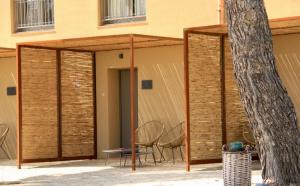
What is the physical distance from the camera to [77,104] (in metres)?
19.9

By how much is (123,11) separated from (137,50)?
1.10 metres

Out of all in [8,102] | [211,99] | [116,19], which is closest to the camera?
[211,99]

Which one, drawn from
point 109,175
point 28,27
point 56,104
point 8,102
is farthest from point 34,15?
point 109,175

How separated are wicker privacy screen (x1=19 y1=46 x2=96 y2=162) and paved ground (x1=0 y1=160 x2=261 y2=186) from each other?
0.52m

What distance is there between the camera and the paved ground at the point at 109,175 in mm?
14617

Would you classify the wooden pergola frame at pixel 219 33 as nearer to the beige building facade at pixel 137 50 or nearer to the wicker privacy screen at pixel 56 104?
the beige building facade at pixel 137 50

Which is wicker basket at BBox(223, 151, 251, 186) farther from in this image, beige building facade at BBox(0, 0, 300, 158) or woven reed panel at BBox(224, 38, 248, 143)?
beige building facade at BBox(0, 0, 300, 158)

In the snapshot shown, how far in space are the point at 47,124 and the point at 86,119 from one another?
4.12ft

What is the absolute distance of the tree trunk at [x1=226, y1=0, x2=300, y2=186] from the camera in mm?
10789

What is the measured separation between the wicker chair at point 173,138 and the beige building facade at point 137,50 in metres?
0.25

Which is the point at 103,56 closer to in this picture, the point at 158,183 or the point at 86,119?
the point at 86,119

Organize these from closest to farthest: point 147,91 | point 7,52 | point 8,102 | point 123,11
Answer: point 147,91, point 123,11, point 7,52, point 8,102

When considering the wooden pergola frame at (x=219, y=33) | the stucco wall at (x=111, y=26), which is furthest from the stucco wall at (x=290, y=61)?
the stucco wall at (x=111, y=26)

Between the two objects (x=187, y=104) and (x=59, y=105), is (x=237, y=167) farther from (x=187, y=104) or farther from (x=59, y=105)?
(x=59, y=105)
